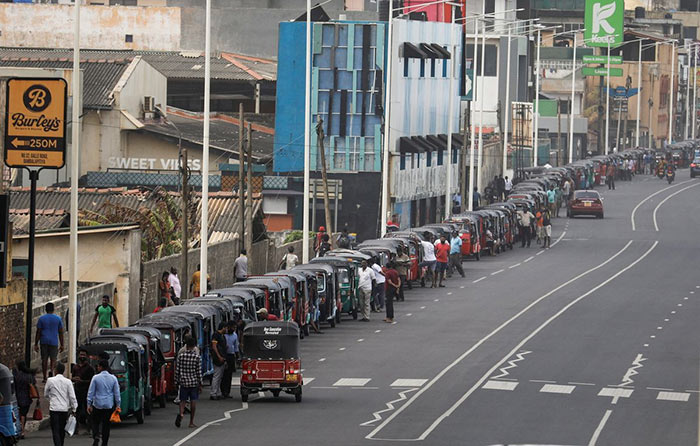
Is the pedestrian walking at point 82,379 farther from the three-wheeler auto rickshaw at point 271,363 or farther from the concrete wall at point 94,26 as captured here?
the concrete wall at point 94,26

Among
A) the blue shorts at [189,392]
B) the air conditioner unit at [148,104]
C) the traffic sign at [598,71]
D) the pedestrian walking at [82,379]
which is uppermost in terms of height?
the traffic sign at [598,71]

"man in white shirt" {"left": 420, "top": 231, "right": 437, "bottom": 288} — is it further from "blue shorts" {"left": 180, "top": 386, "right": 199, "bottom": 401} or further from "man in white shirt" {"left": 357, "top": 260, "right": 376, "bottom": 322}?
"blue shorts" {"left": 180, "top": 386, "right": 199, "bottom": 401}

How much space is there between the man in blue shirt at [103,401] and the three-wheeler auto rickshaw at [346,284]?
688 inches

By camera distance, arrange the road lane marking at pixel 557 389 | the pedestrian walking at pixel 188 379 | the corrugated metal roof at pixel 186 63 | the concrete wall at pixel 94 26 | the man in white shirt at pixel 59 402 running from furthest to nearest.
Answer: the concrete wall at pixel 94 26
the corrugated metal roof at pixel 186 63
the road lane marking at pixel 557 389
the pedestrian walking at pixel 188 379
the man in white shirt at pixel 59 402

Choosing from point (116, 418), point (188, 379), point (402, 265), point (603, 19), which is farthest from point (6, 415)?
point (603, 19)

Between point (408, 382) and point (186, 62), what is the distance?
55.4m

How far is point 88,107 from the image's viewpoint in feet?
226

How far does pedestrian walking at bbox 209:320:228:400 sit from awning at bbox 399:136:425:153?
44132mm

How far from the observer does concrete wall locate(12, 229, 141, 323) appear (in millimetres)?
38438

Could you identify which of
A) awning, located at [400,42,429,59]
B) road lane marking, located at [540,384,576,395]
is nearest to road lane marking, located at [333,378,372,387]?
road lane marking, located at [540,384,576,395]

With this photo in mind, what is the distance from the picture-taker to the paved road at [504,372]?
84.3 feet

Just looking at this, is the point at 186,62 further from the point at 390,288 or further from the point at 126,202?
the point at 390,288

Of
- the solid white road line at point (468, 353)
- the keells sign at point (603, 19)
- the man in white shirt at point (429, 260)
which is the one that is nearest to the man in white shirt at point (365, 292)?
the solid white road line at point (468, 353)

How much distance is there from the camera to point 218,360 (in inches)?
1137
